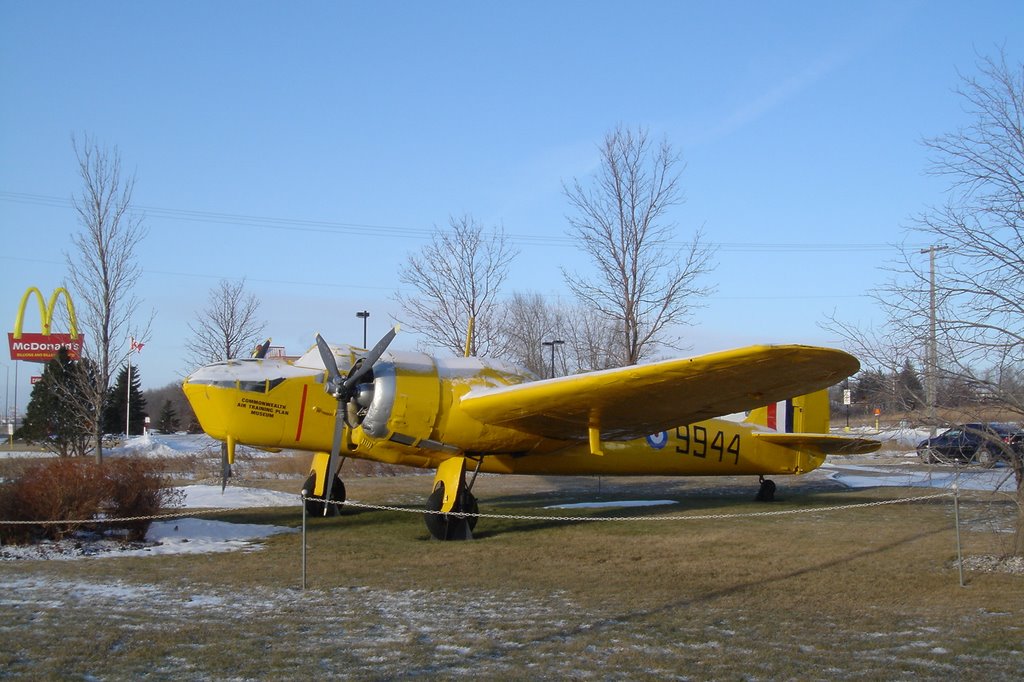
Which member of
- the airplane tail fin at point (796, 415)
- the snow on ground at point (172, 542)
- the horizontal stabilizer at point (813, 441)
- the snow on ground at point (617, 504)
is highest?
the airplane tail fin at point (796, 415)

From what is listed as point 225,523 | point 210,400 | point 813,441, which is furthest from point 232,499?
point 813,441

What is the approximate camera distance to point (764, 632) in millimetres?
6559

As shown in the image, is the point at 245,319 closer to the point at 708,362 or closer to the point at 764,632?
the point at 708,362

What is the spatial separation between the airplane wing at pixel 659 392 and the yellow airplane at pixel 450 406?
2cm

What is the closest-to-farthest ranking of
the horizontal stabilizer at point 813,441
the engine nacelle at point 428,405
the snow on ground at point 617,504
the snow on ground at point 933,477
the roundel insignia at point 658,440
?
the snow on ground at point 933,477 → the engine nacelle at point 428,405 → the roundel insignia at point 658,440 → the snow on ground at point 617,504 → the horizontal stabilizer at point 813,441

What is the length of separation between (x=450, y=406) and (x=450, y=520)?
1.67m

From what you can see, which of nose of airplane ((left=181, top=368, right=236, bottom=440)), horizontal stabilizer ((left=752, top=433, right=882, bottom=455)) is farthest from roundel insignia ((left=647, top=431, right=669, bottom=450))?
nose of airplane ((left=181, top=368, right=236, bottom=440))

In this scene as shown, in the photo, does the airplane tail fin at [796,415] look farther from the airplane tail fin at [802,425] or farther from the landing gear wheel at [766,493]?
the landing gear wheel at [766,493]

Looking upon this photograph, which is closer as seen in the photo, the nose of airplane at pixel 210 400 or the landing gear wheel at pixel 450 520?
the landing gear wheel at pixel 450 520

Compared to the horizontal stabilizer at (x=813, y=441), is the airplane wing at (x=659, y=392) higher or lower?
higher

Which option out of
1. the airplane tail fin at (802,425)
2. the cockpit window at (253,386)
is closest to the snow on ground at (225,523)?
the cockpit window at (253,386)

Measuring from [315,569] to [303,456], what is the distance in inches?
975

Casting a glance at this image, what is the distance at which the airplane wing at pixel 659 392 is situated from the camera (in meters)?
9.59

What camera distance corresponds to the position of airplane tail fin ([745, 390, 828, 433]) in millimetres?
17906
